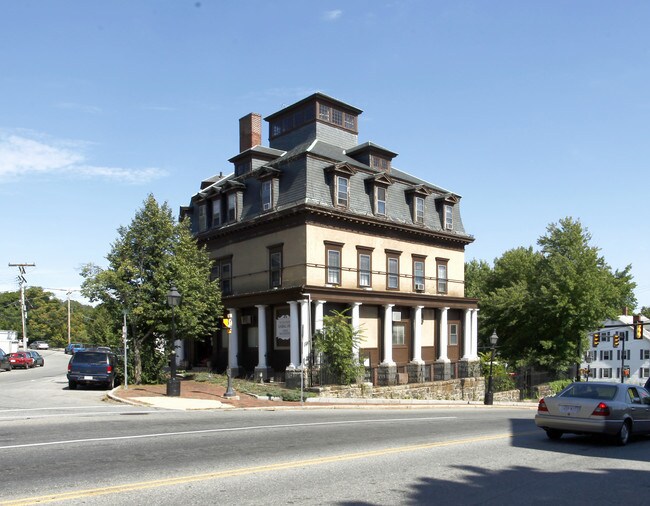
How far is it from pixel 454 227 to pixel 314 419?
85.5ft

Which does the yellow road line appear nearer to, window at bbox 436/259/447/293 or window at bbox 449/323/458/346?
window at bbox 436/259/447/293

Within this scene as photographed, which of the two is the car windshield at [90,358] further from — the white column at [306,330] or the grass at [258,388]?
the white column at [306,330]

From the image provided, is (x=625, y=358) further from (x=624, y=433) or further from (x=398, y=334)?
(x=624, y=433)

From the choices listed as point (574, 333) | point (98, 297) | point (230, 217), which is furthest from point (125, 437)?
point (574, 333)

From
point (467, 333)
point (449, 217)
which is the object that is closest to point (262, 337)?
point (467, 333)

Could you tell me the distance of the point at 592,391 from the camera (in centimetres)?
1345

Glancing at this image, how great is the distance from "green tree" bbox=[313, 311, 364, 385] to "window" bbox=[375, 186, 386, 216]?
828 centimetres

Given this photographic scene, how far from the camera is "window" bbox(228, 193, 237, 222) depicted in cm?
3765

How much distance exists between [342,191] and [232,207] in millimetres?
7866

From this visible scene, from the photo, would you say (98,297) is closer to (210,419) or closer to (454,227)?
(210,419)

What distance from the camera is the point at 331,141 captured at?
40031mm

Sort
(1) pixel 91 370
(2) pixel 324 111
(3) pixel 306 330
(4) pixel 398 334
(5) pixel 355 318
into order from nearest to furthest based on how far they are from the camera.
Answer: (1) pixel 91 370 → (3) pixel 306 330 → (5) pixel 355 318 → (4) pixel 398 334 → (2) pixel 324 111

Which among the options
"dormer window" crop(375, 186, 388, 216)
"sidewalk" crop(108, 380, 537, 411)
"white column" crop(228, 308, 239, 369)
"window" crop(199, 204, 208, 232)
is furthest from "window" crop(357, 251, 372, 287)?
"window" crop(199, 204, 208, 232)

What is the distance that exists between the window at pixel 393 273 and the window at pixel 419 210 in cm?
331
